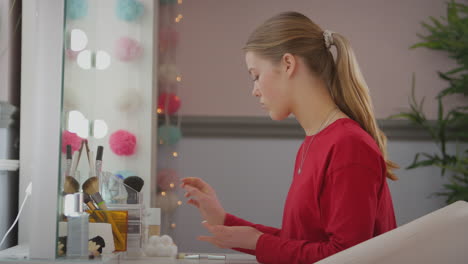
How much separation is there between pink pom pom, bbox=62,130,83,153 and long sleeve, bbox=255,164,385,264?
46cm

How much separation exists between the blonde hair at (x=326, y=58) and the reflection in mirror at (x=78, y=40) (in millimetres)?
391

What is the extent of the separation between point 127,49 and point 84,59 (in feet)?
1.47

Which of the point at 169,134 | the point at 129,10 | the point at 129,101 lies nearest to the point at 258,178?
the point at 169,134

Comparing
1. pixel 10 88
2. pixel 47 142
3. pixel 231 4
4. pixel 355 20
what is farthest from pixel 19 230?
pixel 355 20

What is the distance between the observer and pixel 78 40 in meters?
1.20

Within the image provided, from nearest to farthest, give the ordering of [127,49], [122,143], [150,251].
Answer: [150,251], [122,143], [127,49]

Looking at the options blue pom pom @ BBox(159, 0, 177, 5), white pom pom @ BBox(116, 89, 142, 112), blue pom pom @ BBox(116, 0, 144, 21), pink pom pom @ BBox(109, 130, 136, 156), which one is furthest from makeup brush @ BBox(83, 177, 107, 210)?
blue pom pom @ BBox(159, 0, 177, 5)

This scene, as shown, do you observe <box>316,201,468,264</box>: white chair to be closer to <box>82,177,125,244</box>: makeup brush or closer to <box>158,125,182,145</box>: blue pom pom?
<box>82,177,125,244</box>: makeup brush

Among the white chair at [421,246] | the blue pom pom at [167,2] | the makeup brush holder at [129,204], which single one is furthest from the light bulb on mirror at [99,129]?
the blue pom pom at [167,2]

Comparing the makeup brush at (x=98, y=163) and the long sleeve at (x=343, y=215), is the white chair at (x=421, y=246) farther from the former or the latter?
the makeup brush at (x=98, y=163)

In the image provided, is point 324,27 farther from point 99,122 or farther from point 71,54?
point 71,54

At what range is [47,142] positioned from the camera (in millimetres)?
1127

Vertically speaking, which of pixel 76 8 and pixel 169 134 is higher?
pixel 76 8

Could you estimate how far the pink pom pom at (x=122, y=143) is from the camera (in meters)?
1.47
